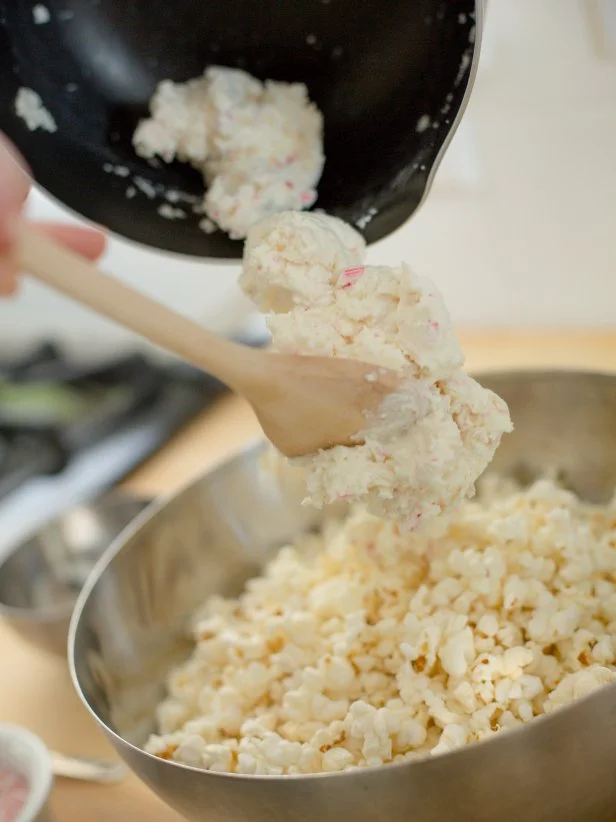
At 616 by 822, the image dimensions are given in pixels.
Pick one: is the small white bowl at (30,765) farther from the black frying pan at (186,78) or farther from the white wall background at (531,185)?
the white wall background at (531,185)

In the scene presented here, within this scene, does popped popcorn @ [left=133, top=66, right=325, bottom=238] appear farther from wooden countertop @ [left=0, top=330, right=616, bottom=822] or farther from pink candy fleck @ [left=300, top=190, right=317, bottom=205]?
wooden countertop @ [left=0, top=330, right=616, bottom=822]

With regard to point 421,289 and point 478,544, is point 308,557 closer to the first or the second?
point 478,544


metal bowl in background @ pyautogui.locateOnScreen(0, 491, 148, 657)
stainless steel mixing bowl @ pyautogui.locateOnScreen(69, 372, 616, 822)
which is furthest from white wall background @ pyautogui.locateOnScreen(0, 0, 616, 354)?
metal bowl in background @ pyautogui.locateOnScreen(0, 491, 148, 657)

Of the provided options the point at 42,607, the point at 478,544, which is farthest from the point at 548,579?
the point at 42,607

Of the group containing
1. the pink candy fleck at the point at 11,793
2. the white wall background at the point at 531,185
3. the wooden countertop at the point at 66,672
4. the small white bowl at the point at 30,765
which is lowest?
the wooden countertop at the point at 66,672

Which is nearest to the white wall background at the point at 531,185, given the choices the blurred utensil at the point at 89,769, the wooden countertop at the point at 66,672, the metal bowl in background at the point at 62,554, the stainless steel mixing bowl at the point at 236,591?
the wooden countertop at the point at 66,672

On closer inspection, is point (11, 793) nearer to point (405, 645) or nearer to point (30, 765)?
point (30, 765)

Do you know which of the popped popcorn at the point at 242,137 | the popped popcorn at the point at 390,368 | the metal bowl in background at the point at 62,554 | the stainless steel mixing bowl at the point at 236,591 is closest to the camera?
the stainless steel mixing bowl at the point at 236,591
